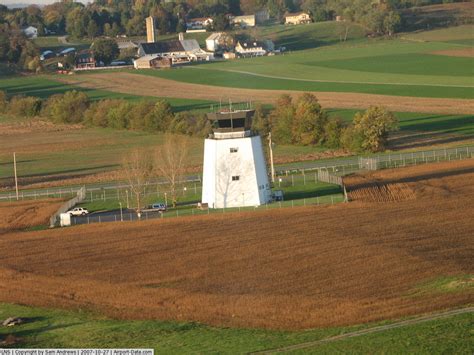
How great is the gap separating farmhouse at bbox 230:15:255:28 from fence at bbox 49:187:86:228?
134 m

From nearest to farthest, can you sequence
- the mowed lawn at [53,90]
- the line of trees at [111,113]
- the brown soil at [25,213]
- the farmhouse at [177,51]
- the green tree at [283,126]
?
1. the brown soil at [25,213]
2. the green tree at [283,126]
3. the line of trees at [111,113]
4. the mowed lawn at [53,90]
5. the farmhouse at [177,51]

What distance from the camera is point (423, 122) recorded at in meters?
81.4

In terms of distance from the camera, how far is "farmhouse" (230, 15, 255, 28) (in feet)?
626

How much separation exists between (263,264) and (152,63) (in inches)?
4170

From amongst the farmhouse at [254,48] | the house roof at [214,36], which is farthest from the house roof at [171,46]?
the farmhouse at [254,48]

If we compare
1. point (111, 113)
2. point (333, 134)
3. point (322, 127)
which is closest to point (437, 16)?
point (111, 113)

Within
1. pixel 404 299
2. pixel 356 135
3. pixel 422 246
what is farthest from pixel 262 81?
pixel 404 299

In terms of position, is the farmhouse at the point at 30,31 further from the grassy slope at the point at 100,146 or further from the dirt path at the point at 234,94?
the grassy slope at the point at 100,146

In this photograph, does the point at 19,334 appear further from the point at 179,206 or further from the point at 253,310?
the point at 179,206

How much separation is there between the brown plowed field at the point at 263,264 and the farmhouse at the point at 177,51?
102 m

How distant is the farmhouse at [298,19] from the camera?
19025cm

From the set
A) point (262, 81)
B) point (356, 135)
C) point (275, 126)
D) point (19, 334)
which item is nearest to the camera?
point (19, 334)

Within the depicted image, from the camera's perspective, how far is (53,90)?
11619cm

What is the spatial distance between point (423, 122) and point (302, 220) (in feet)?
116
